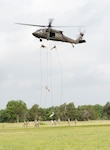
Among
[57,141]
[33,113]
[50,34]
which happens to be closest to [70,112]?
[33,113]

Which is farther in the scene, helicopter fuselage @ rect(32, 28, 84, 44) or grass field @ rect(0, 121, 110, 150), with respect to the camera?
helicopter fuselage @ rect(32, 28, 84, 44)

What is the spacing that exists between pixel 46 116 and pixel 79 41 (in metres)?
136

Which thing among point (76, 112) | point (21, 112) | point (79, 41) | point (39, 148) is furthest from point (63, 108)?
point (39, 148)

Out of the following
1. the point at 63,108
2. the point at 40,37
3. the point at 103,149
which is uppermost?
the point at 63,108

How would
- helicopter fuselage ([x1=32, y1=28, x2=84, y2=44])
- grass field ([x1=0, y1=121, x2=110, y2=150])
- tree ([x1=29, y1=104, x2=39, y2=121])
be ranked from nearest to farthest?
grass field ([x1=0, y1=121, x2=110, y2=150]), helicopter fuselage ([x1=32, y1=28, x2=84, y2=44]), tree ([x1=29, y1=104, x2=39, y2=121])

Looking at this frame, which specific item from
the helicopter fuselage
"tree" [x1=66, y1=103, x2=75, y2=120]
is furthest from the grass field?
"tree" [x1=66, y1=103, x2=75, y2=120]

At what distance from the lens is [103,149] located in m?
28.0

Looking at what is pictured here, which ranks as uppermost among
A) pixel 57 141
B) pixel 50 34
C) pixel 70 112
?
pixel 70 112

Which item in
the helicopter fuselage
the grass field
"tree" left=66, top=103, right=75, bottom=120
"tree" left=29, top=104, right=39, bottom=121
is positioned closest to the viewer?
the grass field

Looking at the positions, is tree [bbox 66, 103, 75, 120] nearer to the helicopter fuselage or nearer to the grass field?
the helicopter fuselage

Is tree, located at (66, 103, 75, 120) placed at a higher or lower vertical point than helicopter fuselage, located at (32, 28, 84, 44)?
higher

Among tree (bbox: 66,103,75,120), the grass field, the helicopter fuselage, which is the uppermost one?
tree (bbox: 66,103,75,120)

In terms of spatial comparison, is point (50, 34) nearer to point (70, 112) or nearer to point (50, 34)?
point (50, 34)

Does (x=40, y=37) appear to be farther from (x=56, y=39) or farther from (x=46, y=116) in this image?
(x=46, y=116)
